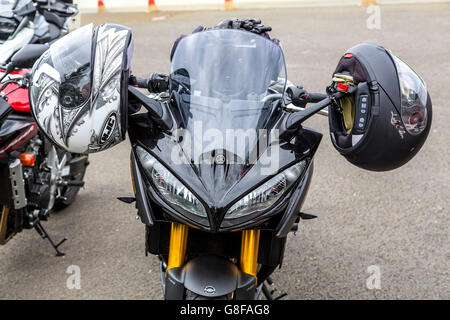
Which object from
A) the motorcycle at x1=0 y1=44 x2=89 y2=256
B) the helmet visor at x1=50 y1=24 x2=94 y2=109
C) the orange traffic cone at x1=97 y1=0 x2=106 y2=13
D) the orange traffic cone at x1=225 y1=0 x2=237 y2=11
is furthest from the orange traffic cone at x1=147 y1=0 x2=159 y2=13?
the helmet visor at x1=50 y1=24 x2=94 y2=109

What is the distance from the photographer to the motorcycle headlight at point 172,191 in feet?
6.63

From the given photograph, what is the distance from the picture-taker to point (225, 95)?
85.8 inches

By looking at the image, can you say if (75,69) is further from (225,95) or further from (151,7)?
(151,7)

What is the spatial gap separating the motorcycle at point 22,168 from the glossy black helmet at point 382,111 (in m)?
1.63

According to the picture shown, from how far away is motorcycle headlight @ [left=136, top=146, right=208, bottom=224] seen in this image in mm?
2020

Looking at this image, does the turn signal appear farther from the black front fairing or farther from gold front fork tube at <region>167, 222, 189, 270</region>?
gold front fork tube at <region>167, 222, 189, 270</region>

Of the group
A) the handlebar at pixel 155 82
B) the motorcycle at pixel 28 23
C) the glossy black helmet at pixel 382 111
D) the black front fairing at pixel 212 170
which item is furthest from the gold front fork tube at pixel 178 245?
the motorcycle at pixel 28 23

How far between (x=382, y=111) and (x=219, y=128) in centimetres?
63

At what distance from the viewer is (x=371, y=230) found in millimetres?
3982

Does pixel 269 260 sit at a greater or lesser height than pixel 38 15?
lesser

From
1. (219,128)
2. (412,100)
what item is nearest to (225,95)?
(219,128)
